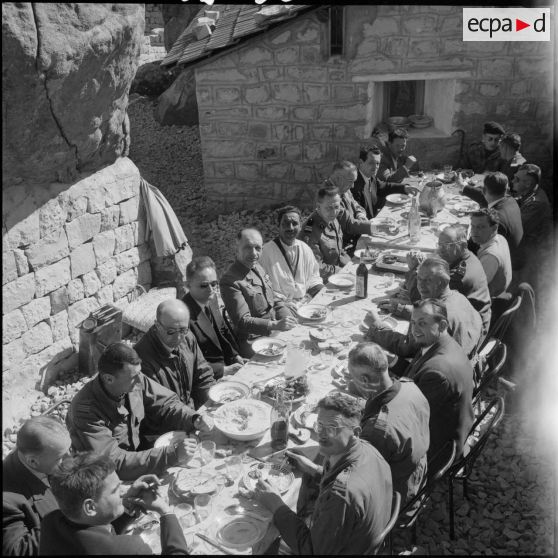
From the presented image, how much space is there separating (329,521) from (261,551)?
0.43 m

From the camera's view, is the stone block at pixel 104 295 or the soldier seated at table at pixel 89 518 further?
the stone block at pixel 104 295

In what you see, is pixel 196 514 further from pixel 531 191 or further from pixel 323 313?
pixel 531 191

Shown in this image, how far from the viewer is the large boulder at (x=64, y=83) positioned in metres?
5.37

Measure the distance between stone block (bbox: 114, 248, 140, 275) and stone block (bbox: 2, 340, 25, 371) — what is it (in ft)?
5.71

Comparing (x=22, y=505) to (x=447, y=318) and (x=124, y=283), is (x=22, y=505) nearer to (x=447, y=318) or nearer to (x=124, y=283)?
(x=447, y=318)

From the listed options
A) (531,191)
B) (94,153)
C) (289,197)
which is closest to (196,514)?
(94,153)

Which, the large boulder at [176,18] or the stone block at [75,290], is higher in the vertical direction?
the large boulder at [176,18]

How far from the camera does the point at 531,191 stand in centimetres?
785

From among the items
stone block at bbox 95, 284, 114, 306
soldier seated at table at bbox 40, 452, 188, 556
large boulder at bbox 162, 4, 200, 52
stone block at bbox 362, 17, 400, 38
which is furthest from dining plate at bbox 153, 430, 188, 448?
large boulder at bbox 162, 4, 200, 52

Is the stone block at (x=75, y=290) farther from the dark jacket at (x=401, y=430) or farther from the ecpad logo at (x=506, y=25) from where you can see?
the ecpad logo at (x=506, y=25)

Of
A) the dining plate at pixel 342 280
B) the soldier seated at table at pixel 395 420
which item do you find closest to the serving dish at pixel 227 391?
the soldier seated at table at pixel 395 420

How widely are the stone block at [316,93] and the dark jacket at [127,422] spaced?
6.90 m

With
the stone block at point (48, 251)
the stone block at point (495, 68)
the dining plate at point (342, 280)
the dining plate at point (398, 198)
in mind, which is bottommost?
the dining plate at point (342, 280)

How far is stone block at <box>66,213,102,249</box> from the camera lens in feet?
22.2
